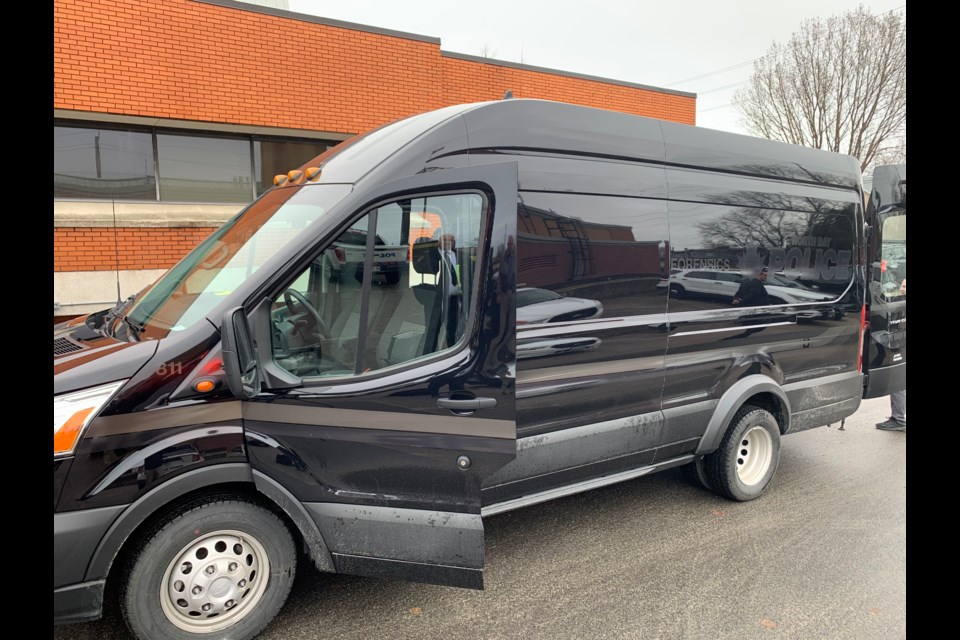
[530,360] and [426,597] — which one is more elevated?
[530,360]

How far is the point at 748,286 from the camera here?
4.36 meters

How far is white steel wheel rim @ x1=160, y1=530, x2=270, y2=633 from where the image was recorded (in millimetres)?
2621

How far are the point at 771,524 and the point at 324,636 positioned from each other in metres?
3.05

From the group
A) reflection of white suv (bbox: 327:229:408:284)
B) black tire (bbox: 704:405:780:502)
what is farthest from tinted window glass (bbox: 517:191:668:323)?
black tire (bbox: 704:405:780:502)

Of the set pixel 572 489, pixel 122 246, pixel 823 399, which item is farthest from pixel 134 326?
pixel 122 246

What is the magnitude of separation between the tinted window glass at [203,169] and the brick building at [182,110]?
0.02 meters

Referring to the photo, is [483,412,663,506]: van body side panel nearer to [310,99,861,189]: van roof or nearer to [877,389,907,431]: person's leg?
[310,99,861,189]: van roof

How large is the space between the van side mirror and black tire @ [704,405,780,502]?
134 inches

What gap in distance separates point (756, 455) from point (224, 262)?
407cm
